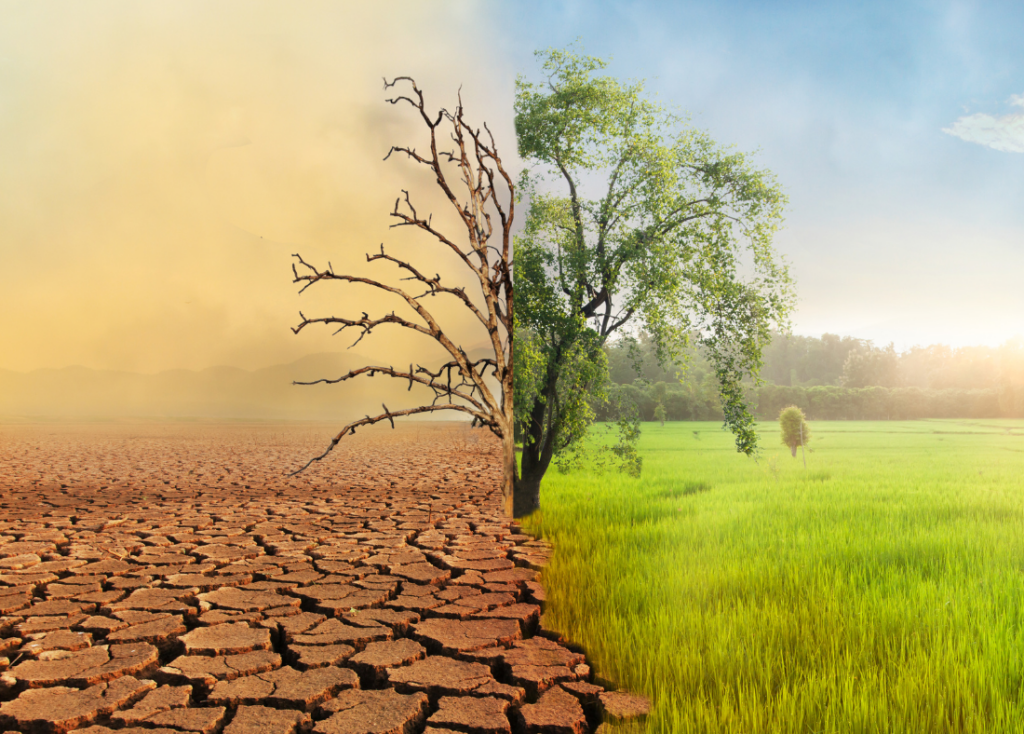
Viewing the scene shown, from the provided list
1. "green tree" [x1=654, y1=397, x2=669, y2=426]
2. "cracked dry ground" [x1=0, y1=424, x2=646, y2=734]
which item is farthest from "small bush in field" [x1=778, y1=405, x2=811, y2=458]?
"cracked dry ground" [x1=0, y1=424, x2=646, y2=734]

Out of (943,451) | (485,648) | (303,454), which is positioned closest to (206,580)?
(485,648)

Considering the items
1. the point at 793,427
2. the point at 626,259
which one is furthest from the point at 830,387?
the point at 626,259

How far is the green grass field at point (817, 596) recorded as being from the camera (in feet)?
6.87

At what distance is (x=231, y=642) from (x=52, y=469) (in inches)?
399

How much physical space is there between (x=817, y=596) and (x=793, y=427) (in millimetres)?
5763

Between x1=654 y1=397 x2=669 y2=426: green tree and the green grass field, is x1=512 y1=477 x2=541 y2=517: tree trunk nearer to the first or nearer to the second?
the green grass field

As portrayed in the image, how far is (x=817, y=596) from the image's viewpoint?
3.16 m

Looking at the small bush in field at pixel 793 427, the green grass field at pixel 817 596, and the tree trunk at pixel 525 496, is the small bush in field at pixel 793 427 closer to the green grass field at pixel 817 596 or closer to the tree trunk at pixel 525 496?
the green grass field at pixel 817 596

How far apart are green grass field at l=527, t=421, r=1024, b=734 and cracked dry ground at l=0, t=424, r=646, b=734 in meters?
0.32

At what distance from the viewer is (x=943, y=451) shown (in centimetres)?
702

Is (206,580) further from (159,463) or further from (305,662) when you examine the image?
(159,463)

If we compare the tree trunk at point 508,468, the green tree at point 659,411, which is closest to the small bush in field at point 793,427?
the green tree at point 659,411

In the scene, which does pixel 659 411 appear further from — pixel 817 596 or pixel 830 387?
pixel 817 596

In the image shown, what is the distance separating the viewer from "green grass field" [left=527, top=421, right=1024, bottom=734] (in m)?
2.09
